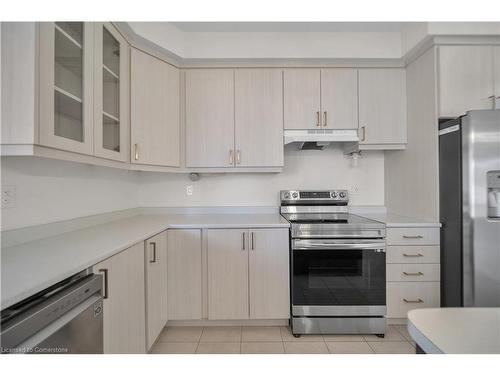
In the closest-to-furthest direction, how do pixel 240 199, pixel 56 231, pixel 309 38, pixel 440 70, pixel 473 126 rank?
pixel 56 231
pixel 473 126
pixel 440 70
pixel 309 38
pixel 240 199

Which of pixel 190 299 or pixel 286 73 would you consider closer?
pixel 190 299

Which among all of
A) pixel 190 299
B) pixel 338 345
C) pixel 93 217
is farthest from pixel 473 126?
pixel 93 217

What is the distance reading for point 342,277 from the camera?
6.46ft

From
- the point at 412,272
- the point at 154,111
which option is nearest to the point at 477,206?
the point at 412,272

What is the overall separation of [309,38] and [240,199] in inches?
64.2

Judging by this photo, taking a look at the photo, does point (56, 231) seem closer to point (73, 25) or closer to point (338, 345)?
point (73, 25)

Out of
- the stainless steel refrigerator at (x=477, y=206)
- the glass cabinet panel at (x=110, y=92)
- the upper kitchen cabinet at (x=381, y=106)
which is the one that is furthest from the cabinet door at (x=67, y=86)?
the stainless steel refrigerator at (x=477, y=206)

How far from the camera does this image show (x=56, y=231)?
1.51 m

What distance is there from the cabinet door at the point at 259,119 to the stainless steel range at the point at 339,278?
29.2 inches

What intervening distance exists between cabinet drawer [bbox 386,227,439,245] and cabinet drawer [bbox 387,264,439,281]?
0.60ft

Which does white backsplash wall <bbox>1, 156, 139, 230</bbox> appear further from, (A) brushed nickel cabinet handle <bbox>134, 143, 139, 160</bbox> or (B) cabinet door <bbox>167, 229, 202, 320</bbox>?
(B) cabinet door <bbox>167, 229, 202, 320</bbox>

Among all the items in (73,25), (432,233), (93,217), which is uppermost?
(73,25)

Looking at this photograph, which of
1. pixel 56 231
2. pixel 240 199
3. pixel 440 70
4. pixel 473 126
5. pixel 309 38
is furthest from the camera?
pixel 240 199

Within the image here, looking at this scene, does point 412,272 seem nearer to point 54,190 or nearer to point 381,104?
point 381,104
